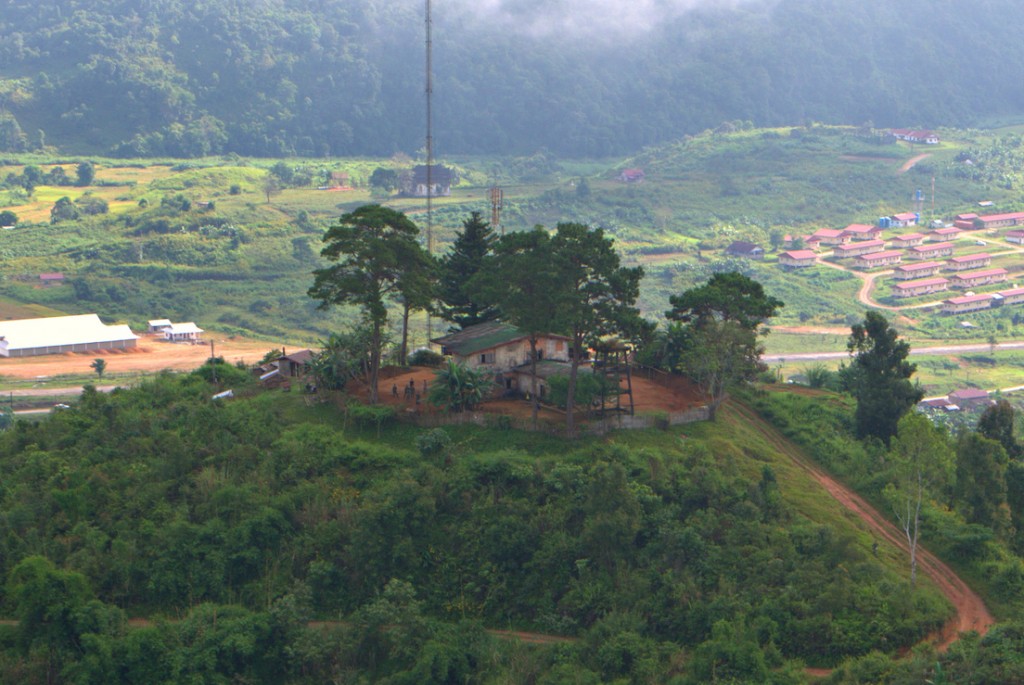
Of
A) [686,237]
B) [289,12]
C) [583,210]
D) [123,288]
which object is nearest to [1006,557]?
[123,288]

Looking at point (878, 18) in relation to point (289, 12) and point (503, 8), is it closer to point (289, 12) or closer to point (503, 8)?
point (503, 8)

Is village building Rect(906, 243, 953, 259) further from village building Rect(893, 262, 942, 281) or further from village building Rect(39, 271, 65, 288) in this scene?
village building Rect(39, 271, 65, 288)

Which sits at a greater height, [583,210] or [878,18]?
[878,18]

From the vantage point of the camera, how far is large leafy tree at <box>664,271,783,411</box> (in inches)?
1359

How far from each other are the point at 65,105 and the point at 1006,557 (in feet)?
429

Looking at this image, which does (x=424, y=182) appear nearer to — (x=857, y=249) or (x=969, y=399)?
(x=857, y=249)

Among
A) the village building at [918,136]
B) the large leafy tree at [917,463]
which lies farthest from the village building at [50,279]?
the village building at [918,136]

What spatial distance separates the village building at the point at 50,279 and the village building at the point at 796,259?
51291 millimetres

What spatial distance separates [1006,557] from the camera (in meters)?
29.7

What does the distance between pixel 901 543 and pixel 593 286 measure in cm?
987

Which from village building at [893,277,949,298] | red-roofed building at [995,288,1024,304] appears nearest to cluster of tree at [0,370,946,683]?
village building at [893,277,949,298]

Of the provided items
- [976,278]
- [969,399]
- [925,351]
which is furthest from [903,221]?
[969,399]

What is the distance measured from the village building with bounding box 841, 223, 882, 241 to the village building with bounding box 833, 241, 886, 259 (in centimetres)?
232

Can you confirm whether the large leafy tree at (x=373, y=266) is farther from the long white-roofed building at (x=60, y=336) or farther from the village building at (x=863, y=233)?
the village building at (x=863, y=233)
